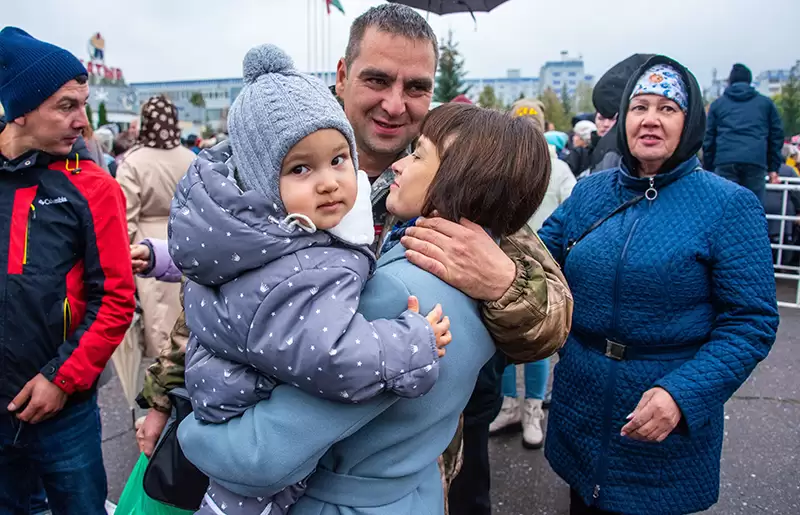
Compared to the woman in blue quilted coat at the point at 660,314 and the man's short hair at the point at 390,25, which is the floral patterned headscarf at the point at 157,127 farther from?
the woman in blue quilted coat at the point at 660,314

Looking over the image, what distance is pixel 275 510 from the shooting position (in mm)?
1279

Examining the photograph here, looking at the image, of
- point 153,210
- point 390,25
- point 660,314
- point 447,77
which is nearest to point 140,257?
point 390,25

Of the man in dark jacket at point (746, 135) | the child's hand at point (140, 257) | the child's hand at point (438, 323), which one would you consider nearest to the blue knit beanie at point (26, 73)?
the child's hand at point (140, 257)

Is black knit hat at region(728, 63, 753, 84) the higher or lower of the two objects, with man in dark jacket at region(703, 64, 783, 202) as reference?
higher

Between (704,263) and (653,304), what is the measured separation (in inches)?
8.7

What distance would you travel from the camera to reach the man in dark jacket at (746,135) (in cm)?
711

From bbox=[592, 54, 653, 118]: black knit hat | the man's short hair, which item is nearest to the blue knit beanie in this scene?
the man's short hair

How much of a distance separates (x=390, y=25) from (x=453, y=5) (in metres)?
2.72

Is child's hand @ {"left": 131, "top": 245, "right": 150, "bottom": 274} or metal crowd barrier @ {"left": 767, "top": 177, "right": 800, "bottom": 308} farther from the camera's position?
metal crowd barrier @ {"left": 767, "top": 177, "right": 800, "bottom": 308}

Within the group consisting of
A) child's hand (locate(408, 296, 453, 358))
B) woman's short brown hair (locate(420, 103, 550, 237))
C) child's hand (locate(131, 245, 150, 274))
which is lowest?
child's hand (locate(131, 245, 150, 274))

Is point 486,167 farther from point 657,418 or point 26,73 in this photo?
point 26,73

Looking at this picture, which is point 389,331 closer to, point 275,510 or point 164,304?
point 275,510

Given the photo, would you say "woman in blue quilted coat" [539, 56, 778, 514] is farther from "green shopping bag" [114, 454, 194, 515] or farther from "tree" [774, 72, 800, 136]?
"tree" [774, 72, 800, 136]

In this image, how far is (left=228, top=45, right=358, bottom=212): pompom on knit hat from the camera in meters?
1.21
